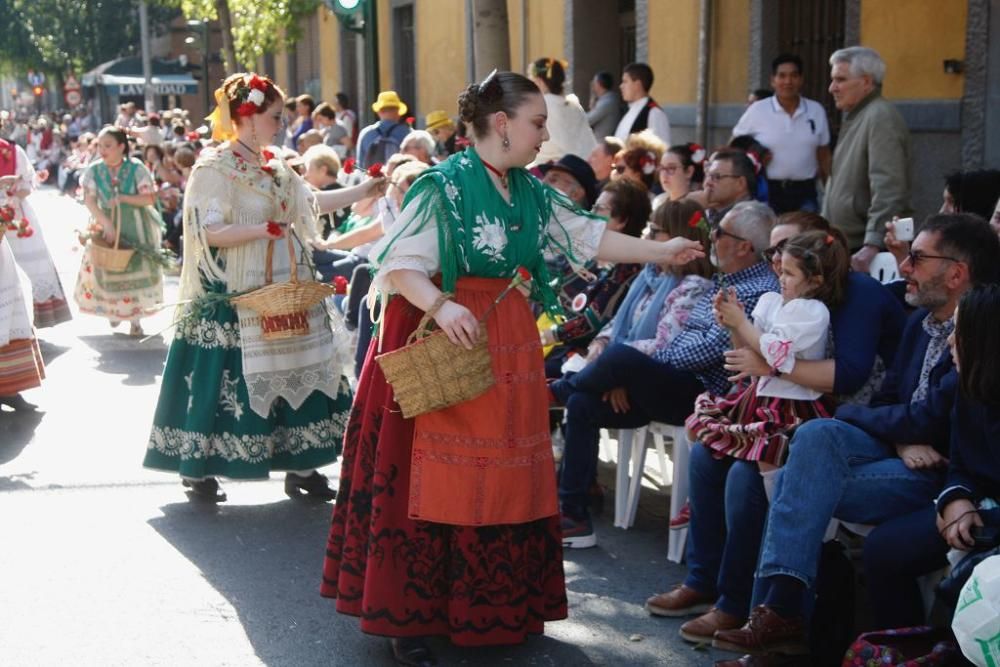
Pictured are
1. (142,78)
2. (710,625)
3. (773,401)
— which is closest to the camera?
(710,625)

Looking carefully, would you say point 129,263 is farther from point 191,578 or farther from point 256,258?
point 191,578

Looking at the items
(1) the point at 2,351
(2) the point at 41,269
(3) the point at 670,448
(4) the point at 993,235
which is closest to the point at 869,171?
(3) the point at 670,448

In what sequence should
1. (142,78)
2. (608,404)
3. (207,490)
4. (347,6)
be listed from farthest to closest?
(142,78) < (347,6) < (207,490) < (608,404)

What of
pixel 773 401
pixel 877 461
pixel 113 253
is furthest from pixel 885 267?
pixel 113 253

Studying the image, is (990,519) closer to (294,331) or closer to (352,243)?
(294,331)

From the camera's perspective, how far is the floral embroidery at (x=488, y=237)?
4434 mm

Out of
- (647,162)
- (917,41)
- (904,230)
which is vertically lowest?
(904,230)

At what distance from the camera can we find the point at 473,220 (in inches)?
175

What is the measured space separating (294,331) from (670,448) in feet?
7.29

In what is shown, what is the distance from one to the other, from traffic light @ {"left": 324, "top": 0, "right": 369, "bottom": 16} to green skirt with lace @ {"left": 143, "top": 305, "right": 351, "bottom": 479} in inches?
211

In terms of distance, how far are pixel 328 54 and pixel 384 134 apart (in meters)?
15.1

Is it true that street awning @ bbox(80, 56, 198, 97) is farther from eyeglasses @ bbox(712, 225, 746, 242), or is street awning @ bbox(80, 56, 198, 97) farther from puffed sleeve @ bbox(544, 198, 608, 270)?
puffed sleeve @ bbox(544, 198, 608, 270)

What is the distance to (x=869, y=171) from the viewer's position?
7336 mm

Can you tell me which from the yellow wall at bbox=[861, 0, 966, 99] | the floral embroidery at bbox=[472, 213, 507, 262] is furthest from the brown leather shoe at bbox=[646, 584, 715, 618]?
the yellow wall at bbox=[861, 0, 966, 99]
